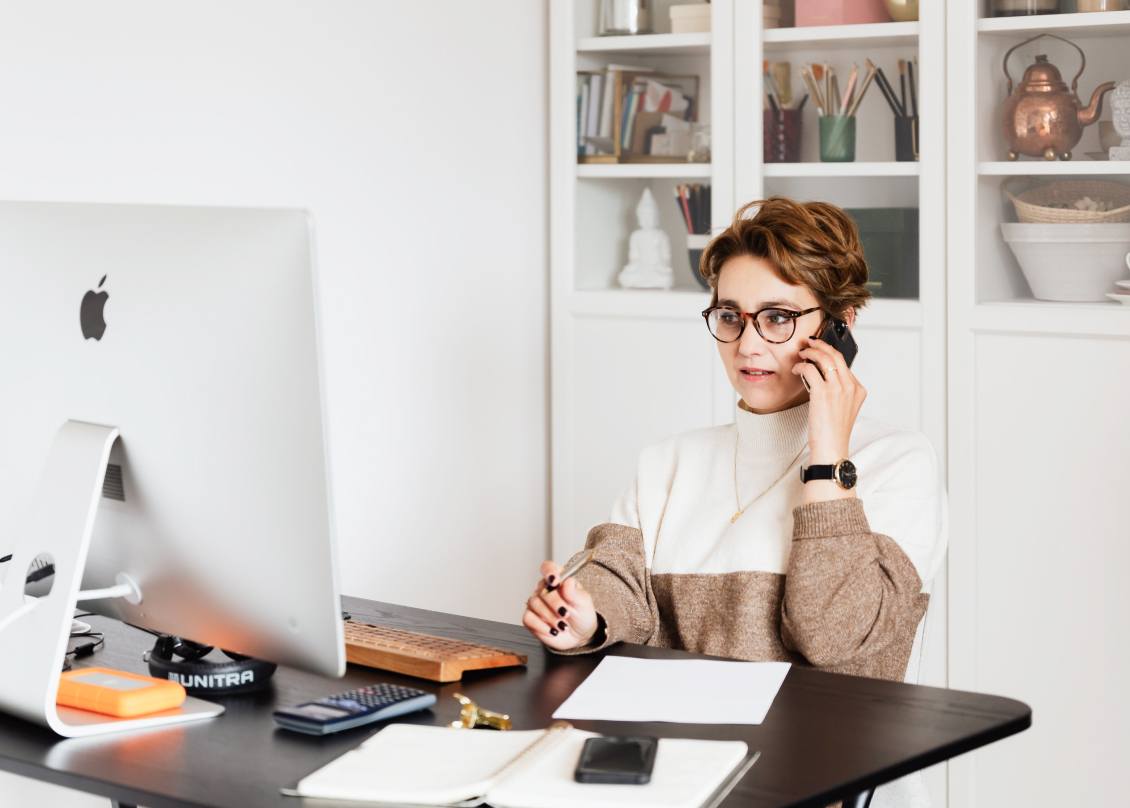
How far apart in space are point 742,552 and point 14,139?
135 centimetres

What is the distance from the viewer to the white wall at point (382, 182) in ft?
8.39

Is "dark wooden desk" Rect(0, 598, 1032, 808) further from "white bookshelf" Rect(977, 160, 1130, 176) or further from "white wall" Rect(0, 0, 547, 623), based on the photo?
"white bookshelf" Rect(977, 160, 1130, 176)

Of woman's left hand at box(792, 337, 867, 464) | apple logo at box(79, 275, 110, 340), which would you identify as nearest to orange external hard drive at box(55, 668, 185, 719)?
apple logo at box(79, 275, 110, 340)

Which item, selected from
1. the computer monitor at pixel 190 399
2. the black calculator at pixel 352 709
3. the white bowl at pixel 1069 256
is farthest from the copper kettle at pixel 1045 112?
the computer monitor at pixel 190 399

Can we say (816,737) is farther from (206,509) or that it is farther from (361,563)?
(361,563)

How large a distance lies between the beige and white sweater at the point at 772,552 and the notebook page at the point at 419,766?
413 mm

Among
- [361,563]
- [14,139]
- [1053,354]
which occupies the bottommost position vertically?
[361,563]

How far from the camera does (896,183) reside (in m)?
3.17

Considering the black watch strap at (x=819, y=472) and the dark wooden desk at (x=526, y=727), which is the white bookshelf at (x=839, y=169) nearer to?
the black watch strap at (x=819, y=472)

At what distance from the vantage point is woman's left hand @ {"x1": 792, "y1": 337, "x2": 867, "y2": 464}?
1933mm

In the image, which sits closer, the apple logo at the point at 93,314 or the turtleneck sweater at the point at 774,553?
the apple logo at the point at 93,314

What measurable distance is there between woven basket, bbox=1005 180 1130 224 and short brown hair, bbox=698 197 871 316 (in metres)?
1.08

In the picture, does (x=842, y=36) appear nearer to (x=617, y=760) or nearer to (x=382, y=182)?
(x=382, y=182)

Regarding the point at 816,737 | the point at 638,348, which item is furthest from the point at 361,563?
the point at 816,737
